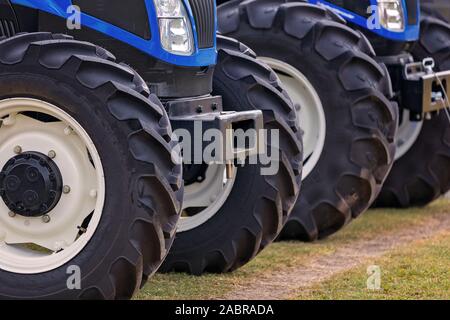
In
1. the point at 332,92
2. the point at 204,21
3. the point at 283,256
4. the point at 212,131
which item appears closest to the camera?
the point at 212,131

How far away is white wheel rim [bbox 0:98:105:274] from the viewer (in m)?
6.73

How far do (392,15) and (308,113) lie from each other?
114 centimetres

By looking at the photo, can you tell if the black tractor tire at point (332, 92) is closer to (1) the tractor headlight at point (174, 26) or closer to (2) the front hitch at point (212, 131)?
(2) the front hitch at point (212, 131)

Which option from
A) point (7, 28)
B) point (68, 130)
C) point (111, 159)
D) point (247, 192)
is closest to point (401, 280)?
point (247, 192)

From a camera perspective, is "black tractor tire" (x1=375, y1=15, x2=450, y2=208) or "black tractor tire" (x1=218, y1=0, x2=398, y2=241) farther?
"black tractor tire" (x1=375, y1=15, x2=450, y2=208)

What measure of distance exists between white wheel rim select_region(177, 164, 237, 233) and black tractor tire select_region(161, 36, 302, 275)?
0.03 m

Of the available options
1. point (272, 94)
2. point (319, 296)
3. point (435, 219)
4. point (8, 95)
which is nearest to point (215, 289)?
point (319, 296)

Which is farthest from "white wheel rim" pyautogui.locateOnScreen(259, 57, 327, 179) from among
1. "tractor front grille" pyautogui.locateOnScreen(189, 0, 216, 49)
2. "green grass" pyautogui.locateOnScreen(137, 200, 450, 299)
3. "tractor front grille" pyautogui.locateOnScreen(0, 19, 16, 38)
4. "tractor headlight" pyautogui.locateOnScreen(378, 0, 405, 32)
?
"tractor front grille" pyautogui.locateOnScreen(0, 19, 16, 38)

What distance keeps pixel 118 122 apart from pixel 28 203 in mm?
623

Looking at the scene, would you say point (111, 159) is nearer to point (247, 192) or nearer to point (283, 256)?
point (247, 192)

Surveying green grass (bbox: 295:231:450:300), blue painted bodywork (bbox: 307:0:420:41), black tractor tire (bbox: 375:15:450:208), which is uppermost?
blue painted bodywork (bbox: 307:0:420:41)

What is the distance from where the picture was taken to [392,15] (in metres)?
10.3

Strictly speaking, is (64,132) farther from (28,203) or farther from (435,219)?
(435,219)

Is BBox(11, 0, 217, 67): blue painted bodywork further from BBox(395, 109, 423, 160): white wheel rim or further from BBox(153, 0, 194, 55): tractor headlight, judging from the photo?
BBox(395, 109, 423, 160): white wheel rim
